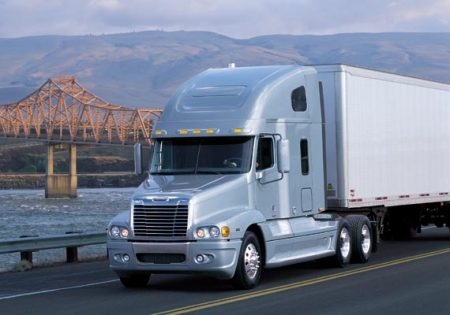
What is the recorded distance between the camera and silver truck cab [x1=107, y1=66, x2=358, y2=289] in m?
15.0

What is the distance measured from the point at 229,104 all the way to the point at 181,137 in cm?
→ 85

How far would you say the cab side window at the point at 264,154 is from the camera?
1608 cm

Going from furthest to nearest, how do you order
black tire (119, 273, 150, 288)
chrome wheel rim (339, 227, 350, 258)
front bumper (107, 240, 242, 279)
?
chrome wheel rim (339, 227, 350, 258), black tire (119, 273, 150, 288), front bumper (107, 240, 242, 279)

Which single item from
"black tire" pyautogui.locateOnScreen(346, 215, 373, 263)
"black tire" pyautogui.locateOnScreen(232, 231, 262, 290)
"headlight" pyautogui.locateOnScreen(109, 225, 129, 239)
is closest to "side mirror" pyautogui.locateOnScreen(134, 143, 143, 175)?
"headlight" pyautogui.locateOnScreen(109, 225, 129, 239)

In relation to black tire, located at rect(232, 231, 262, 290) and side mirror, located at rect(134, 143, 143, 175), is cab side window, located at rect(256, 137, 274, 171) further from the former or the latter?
side mirror, located at rect(134, 143, 143, 175)

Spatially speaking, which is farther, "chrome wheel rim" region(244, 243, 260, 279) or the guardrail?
the guardrail

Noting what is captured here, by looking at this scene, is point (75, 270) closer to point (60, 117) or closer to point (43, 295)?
point (43, 295)

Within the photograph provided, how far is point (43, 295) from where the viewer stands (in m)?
15.3

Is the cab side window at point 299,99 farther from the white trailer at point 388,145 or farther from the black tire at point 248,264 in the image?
the black tire at point 248,264

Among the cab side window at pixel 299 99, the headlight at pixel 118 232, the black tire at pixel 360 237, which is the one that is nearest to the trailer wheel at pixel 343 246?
the black tire at pixel 360 237

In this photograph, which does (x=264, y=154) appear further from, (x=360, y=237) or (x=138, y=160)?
(x=360, y=237)

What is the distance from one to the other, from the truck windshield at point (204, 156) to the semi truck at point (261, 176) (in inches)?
0.6

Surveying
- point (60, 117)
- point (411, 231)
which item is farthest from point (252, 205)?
point (60, 117)

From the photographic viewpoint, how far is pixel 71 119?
141 m
